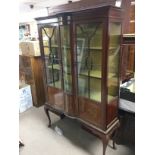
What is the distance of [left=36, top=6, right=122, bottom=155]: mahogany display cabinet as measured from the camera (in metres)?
1.58

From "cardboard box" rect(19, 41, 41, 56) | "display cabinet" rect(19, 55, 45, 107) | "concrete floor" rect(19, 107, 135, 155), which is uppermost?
"cardboard box" rect(19, 41, 41, 56)

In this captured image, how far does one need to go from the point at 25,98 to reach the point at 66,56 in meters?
1.59

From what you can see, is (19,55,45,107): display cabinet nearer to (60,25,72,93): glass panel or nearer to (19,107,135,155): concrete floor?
(19,107,135,155): concrete floor

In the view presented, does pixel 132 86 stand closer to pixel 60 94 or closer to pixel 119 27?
pixel 119 27

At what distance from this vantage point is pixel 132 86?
198 cm

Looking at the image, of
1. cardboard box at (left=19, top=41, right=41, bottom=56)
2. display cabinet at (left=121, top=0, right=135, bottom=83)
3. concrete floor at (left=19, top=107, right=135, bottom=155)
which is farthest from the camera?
cardboard box at (left=19, top=41, right=41, bottom=56)

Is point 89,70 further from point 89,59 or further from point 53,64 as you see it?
point 53,64

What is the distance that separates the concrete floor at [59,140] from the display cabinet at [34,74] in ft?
1.63

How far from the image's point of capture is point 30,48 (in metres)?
2.97

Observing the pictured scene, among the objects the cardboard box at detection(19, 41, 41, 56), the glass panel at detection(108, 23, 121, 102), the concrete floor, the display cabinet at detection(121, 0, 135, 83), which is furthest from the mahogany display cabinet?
the cardboard box at detection(19, 41, 41, 56)

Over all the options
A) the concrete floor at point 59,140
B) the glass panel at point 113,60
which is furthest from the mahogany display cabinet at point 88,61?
the concrete floor at point 59,140
